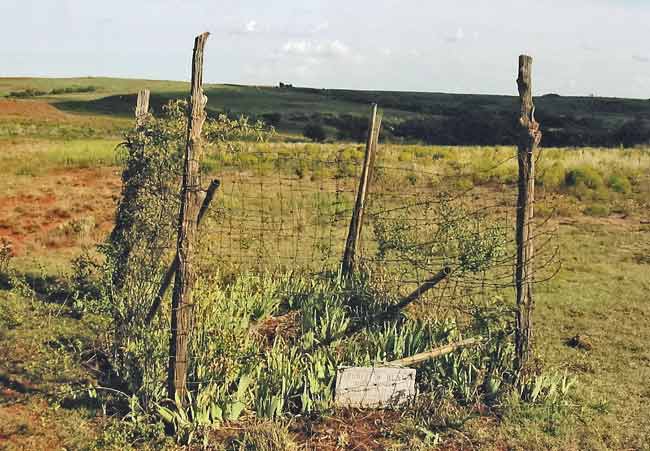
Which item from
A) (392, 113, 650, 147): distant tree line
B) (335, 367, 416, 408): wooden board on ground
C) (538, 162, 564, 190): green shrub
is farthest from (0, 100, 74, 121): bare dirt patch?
(335, 367, 416, 408): wooden board on ground

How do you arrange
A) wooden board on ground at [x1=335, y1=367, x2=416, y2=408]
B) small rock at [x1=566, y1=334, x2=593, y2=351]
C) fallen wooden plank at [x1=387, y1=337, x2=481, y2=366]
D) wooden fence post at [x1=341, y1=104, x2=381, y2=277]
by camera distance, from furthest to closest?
wooden fence post at [x1=341, y1=104, x2=381, y2=277] < small rock at [x1=566, y1=334, x2=593, y2=351] < fallen wooden plank at [x1=387, y1=337, x2=481, y2=366] < wooden board on ground at [x1=335, y1=367, x2=416, y2=408]

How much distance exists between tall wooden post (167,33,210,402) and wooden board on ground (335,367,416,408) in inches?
52.0

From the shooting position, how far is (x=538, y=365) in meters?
6.15

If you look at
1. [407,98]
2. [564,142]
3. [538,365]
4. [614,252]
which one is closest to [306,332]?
[538,365]

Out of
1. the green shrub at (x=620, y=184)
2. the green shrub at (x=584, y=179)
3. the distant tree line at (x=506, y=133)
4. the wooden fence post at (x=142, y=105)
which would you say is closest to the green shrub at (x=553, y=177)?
the green shrub at (x=584, y=179)

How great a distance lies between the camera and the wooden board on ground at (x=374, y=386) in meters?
5.68

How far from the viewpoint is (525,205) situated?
227 inches

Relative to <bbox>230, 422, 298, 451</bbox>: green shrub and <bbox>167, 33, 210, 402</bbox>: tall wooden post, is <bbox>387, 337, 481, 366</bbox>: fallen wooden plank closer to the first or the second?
<bbox>230, 422, 298, 451</bbox>: green shrub

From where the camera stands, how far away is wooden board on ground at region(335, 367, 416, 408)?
18.6ft

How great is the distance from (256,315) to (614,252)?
8.53 meters

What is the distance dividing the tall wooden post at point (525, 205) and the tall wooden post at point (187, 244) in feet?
8.69

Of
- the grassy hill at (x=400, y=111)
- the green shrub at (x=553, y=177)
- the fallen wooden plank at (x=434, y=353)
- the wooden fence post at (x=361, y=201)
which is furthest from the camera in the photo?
the grassy hill at (x=400, y=111)

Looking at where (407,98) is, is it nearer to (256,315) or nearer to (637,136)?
(637,136)

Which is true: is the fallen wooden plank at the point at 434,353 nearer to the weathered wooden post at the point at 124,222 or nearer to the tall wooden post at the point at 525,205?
the tall wooden post at the point at 525,205
